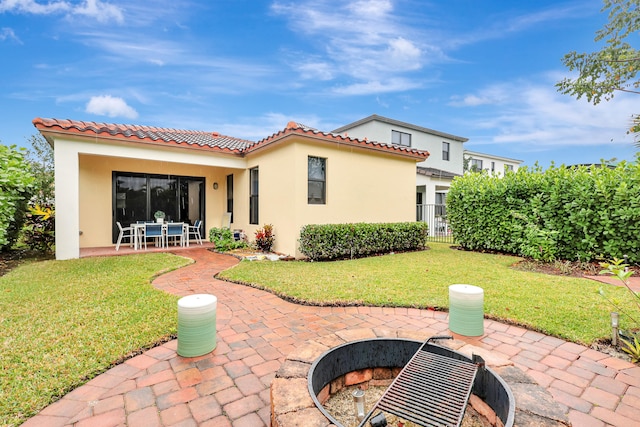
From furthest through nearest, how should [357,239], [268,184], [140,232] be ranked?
[140,232], [268,184], [357,239]

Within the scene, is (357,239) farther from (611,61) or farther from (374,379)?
(611,61)

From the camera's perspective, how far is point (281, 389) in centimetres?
184

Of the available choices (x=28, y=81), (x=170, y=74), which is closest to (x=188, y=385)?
(x=170, y=74)

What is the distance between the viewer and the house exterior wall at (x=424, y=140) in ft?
63.5

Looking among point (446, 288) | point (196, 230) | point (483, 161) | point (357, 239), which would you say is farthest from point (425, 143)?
point (446, 288)

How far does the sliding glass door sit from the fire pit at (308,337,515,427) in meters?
10.5

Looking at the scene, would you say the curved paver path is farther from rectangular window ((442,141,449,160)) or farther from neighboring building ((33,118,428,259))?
rectangular window ((442,141,449,160))

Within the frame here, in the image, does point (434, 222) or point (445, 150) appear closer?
point (434, 222)

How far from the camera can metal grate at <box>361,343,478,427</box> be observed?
168cm

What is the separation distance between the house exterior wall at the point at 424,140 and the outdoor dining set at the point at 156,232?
12.8m

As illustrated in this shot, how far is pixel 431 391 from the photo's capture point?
6.27ft

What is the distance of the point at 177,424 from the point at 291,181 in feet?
22.3

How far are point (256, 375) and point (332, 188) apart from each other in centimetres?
684

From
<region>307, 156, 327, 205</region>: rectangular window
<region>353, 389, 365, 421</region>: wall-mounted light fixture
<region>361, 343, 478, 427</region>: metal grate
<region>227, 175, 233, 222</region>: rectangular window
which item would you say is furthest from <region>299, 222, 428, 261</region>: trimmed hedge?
<region>353, 389, 365, 421</region>: wall-mounted light fixture
